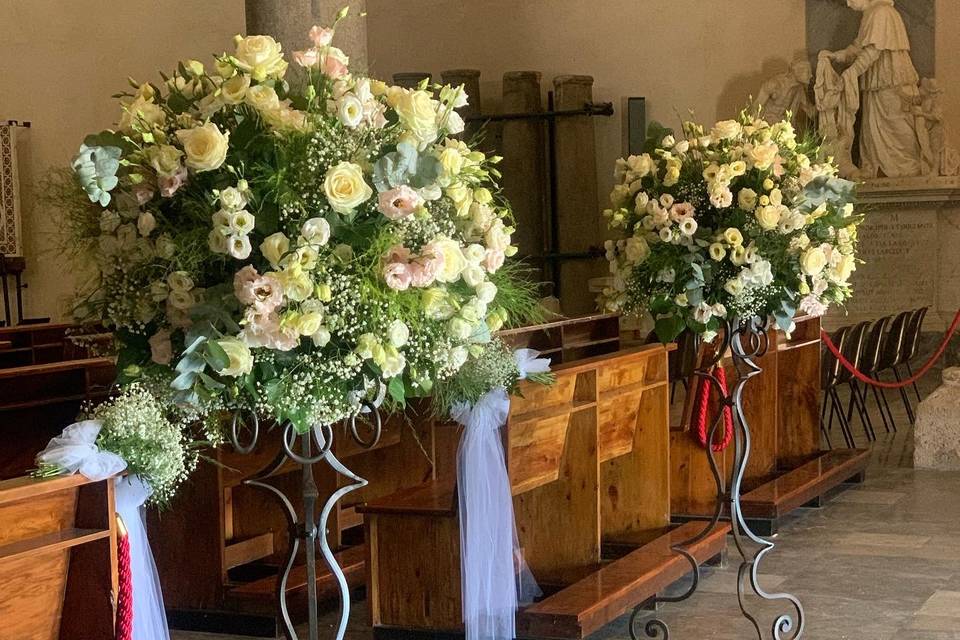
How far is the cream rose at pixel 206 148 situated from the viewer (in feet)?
7.52

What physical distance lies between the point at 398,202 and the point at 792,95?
1100 centimetres

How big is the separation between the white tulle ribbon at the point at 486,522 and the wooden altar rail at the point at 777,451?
194cm

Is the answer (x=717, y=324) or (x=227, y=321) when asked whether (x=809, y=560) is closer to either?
Result: (x=717, y=324)

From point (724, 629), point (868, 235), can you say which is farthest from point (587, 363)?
point (868, 235)

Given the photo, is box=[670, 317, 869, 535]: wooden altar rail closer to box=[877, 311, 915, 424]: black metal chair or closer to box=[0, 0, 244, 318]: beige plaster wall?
box=[877, 311, 915, 424]: black metal chair

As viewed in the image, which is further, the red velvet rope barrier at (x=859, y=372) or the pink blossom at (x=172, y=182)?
the red velvet rope barrier at (x=859, y=372)

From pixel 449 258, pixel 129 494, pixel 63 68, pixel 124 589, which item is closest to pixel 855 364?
pixel 129 494

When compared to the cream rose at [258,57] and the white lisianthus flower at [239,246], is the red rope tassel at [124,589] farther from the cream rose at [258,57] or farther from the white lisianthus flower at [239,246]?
the cream rose at [258,57]

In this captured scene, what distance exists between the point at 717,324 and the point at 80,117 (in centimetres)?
1061

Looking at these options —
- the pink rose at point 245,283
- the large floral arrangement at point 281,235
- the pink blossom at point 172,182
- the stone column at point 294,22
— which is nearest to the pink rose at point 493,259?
the large floral arrangement at point 281,235

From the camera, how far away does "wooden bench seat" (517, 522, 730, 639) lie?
4387mm

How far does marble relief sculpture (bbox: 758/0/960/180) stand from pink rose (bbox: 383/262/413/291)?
10377 millimetres

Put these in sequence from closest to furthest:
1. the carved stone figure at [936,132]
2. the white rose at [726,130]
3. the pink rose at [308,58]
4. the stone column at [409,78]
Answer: the pink rose at [308,58]
the white rose at [726,130]
the carved stone figure at [936,132]
the stone column at [409,78]

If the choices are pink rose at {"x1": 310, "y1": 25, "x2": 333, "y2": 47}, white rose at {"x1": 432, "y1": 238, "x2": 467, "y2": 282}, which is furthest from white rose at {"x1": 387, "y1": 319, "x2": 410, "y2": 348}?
pink rose at {"x1": 310, "y1": 25, "x2": 333, "y2": 47}
